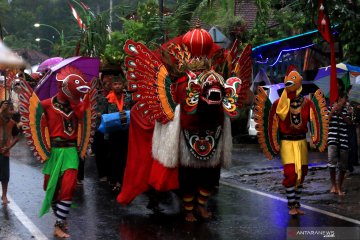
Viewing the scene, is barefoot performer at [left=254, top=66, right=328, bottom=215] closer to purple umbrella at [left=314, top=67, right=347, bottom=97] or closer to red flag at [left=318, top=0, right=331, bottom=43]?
red flag at [left=318, top=0, right=331, bottom=43]

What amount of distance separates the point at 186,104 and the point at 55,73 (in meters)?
2.22

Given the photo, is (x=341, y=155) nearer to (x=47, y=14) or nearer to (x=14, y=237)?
(x=14, y=237)

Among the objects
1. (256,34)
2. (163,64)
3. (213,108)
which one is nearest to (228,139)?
(213,108)

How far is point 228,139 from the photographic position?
28.3 feet

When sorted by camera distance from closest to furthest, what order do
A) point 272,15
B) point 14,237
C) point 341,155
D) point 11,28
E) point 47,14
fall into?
point 14,237 → point 341,155 → point 272,15 → point 11,28 → point 47,14

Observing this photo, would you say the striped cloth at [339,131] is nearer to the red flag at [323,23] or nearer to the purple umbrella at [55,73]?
the red flag at [323,23]

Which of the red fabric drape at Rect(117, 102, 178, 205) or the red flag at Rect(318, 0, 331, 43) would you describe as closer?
the red fabric drape at Rect(117, 102, 178, 205)

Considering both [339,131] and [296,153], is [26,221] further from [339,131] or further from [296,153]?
[339,131]

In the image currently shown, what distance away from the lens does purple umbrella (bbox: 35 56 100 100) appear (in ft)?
31.2

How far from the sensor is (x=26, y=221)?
28.5 ft

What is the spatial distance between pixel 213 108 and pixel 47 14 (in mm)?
67648

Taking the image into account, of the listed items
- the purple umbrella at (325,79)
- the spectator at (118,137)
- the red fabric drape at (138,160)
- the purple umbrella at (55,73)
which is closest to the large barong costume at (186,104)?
the red fabric drape at (138,160)

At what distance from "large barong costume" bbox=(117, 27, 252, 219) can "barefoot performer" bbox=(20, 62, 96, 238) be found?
861 millimetres

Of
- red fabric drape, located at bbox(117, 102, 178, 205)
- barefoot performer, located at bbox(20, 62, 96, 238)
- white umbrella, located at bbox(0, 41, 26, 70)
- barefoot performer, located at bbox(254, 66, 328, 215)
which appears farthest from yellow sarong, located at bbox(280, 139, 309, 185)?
white umbrella, located at bbox(0, 41, 26, 70)
